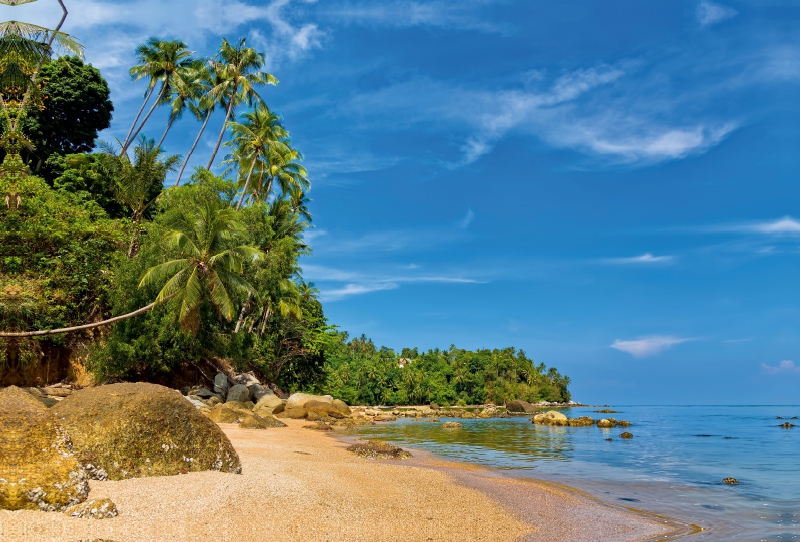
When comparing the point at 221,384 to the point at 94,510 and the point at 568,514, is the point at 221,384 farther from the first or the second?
the point at 94,510

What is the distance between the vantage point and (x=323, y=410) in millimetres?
32281

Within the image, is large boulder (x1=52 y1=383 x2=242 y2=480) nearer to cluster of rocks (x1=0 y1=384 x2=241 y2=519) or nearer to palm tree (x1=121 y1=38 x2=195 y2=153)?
cluster of rocks (x1=0 y1=384 x2=241 y2=519)

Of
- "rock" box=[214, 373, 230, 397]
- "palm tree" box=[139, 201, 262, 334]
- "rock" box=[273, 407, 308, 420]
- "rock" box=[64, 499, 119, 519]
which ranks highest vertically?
"palm tree" box=[139, 201, 262, 334]

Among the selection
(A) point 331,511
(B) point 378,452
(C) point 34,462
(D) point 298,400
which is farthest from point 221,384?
(C) point 34,462

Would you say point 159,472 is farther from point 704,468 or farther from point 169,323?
point 169,323

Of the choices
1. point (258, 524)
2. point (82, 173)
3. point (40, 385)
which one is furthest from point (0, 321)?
point (258, 524)

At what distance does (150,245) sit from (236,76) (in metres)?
19.1

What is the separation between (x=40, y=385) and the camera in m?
24.7

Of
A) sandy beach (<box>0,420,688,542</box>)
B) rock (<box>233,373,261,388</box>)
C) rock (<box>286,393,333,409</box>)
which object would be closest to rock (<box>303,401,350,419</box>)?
rock (<box>286,393,333,409</box>)

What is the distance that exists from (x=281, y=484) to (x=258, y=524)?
2120 mm

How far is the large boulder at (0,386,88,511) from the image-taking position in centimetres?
546

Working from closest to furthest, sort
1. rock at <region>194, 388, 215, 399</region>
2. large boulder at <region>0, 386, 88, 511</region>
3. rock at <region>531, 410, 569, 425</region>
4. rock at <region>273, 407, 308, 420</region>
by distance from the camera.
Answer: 1. large boulder at <region>0, 386, 88, 511</region>
2. rock at <region>194, 388, 215, 399</region>
3. rock at <region>273, 407, 308, 420</region>
4. rock at <region>531, 410, 569, 425</region>

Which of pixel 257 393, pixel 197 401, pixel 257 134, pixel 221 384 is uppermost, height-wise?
pixel 257 134

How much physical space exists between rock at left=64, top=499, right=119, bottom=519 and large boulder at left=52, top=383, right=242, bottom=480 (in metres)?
1.66
